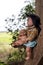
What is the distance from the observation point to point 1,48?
6.90 ft

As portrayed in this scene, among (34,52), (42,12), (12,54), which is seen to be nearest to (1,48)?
(12,54)

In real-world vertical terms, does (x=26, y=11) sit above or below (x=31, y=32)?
above

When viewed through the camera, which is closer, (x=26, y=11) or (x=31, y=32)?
(x=31, y=32)

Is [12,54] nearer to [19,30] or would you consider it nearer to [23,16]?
[19,30]

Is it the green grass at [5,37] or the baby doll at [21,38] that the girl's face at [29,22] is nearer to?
the baby doll at [21,38]

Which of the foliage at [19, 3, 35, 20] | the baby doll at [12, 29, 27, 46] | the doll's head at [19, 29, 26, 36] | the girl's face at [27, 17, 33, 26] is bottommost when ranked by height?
the baby doll at [12, 29, 27, 46]

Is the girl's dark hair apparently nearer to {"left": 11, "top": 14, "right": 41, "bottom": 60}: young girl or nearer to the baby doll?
{"left": 11, "top": 14, "right": 41, "bottom": 60}: young girl

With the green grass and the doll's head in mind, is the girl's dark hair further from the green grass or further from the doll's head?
the green grass

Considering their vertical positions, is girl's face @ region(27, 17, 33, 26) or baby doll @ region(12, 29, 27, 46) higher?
girl's face @ region(27, 17, 33, 26)

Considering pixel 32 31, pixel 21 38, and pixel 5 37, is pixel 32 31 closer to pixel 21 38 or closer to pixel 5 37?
pixel 21 38

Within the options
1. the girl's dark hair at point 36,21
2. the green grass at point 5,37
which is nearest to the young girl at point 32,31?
the girl's dark hair at point 36,21

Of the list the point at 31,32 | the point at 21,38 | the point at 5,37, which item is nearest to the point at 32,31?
the point at 31,32

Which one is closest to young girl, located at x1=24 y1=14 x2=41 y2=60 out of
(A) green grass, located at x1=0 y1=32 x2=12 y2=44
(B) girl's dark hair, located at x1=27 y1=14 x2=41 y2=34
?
(B) girl's dark hair, located at x1=27 y1=14 x2=41 y2=34

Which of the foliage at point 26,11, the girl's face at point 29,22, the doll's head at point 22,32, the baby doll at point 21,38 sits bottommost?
the baby doll at point 21,38
